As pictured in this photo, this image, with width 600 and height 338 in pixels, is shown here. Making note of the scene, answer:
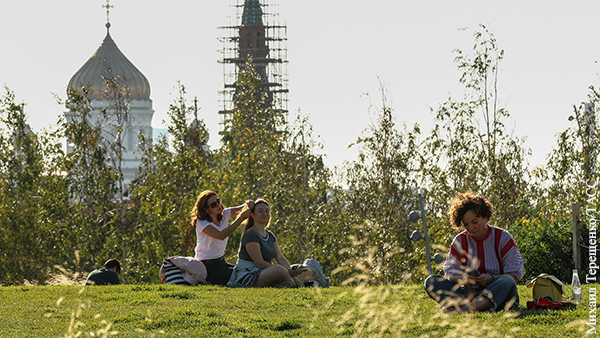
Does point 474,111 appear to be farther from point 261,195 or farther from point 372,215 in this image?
point 261,195

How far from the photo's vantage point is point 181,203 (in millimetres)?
20266

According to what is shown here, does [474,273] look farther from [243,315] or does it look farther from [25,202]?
[25,202]

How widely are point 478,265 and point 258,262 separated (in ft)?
10.8

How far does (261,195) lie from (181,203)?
6.13 feet

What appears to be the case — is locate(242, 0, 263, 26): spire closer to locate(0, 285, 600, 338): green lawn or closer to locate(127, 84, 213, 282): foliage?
locate(127, 84, 213, 282): foliage

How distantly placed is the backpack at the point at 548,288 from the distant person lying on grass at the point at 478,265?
0.16 metres

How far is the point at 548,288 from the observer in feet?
22.5

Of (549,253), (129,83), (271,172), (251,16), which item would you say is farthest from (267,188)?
(129,83)

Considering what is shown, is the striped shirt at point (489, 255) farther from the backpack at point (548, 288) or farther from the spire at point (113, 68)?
the spire at point (113, 68)

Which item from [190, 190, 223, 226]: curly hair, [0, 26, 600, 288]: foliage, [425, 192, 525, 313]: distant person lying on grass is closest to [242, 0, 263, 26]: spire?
[0, 26, 600, 288]: foliage

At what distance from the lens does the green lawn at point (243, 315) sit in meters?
6.07

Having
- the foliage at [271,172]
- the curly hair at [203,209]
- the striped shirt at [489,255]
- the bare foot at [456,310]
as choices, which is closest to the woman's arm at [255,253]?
the curly hair at [203,209]

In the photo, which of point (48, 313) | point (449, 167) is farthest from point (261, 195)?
point (48, 313)

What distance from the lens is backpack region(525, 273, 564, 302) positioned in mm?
6828
